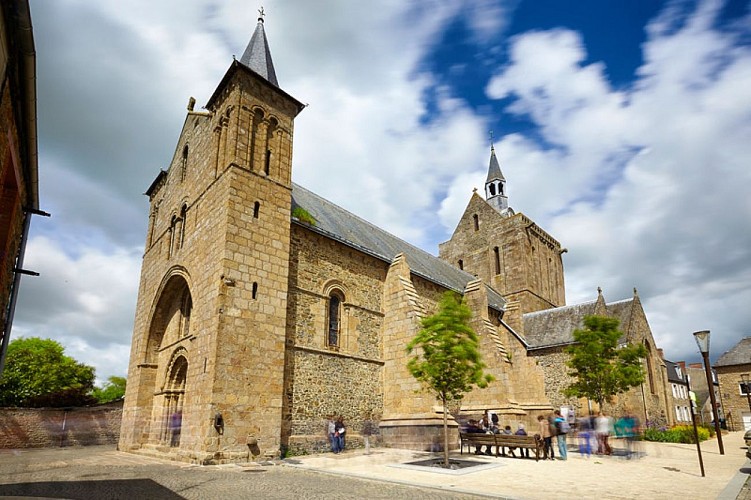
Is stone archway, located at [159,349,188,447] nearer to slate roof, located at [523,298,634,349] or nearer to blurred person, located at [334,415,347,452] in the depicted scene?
blurred person, located at [334,415,347,452]

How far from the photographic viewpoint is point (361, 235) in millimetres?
21312

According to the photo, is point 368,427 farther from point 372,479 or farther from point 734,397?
point 734,397

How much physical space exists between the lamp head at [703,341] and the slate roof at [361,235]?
1108 cm

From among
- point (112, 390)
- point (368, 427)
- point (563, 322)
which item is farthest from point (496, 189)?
point (112, 390)

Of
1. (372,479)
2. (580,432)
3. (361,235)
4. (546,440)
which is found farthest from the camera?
(361,235)

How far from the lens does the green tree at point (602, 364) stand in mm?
16875

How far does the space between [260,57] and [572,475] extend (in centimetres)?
1733

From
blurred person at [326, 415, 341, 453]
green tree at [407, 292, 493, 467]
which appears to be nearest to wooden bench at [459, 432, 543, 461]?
green tree at [407, 292, 493, 467]

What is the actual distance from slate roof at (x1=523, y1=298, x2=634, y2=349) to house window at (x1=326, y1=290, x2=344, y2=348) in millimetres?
13971

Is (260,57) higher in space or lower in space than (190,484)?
higher

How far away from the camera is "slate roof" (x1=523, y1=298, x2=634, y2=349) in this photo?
25.5 metres

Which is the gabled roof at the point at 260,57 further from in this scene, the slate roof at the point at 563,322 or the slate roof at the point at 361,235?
the slate roof at the point at 563,322

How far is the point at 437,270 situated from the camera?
27.3 m

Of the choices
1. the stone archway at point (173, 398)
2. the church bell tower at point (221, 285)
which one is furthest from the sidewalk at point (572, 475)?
the stone archway at point (173, 398)
